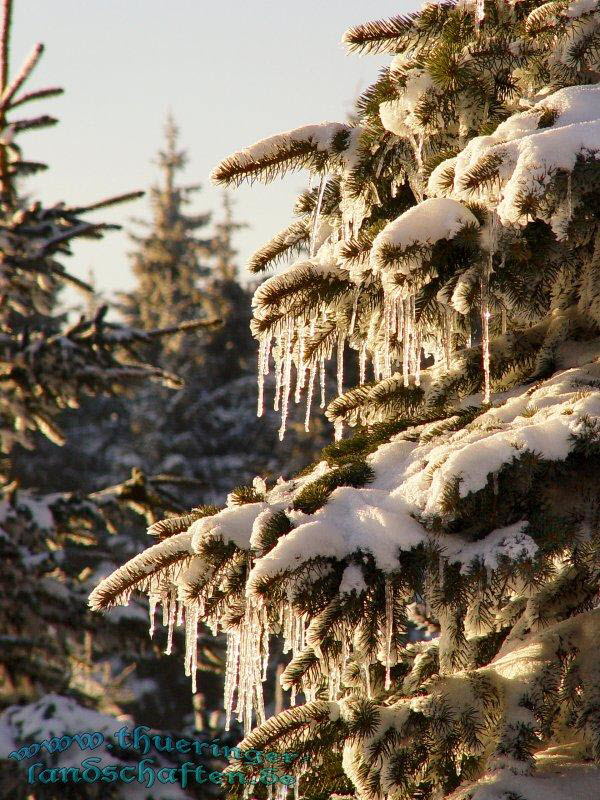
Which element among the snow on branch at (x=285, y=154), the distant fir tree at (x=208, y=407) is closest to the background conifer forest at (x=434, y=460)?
the snow on branch at (x=285, y=154)

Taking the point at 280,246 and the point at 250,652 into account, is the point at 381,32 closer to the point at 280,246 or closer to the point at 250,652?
the point at 280,246

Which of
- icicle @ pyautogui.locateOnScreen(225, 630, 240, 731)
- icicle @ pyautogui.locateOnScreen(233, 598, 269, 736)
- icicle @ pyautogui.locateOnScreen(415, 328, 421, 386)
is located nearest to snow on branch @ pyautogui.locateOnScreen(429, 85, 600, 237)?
icicle @ pyautogui.locateOnScreen(415, 328, 421, 386)

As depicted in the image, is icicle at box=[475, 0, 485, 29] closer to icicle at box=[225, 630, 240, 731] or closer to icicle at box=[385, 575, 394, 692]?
icicle at box=[385, 575, 394, 692]

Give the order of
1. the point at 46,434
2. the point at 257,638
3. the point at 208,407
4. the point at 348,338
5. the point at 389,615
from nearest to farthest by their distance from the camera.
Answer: the point at 389,615, the point at 257,638, the point at 348,338, the point at 46,434, the point at 208,407

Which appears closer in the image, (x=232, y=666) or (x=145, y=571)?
(x=145, y=571)

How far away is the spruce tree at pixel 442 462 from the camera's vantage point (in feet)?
8.94

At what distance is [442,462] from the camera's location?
2.89 metres

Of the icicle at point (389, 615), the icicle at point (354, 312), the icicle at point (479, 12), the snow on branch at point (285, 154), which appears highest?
the icicle at point (479, 12)

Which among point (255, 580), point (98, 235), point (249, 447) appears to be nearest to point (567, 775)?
point (255, 580)

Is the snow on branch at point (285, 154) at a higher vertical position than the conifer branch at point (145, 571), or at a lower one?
higher

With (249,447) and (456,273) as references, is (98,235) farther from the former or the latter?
(249,447)

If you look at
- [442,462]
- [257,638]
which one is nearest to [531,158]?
[442,462]

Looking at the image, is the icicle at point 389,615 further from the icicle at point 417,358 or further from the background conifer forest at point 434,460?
the icicle at point 417,358

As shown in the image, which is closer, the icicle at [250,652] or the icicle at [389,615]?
the icicle at [389,615]
